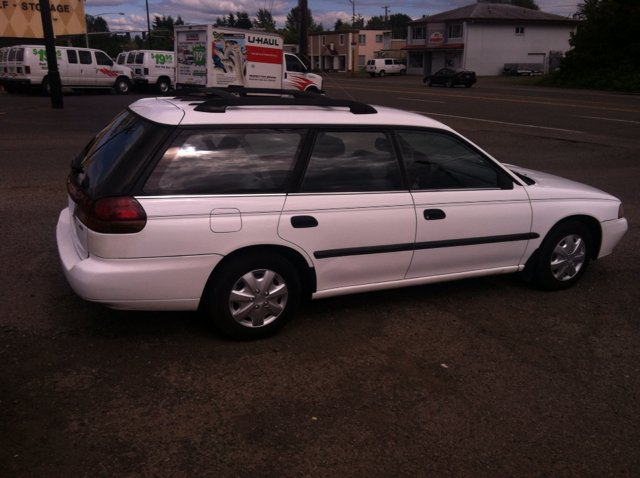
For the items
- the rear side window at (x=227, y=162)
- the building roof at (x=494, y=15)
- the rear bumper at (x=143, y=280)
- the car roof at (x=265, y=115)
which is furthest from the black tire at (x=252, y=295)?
the building roof at (x=494, y=15)

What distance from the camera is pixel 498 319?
4.87 meters

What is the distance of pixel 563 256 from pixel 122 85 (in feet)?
91.0

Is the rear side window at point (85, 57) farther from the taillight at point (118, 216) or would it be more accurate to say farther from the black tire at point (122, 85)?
the taillight at point (118, 216)

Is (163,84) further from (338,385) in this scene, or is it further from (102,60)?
(338,385)

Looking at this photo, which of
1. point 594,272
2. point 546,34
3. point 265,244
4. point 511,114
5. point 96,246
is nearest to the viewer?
point 96,246

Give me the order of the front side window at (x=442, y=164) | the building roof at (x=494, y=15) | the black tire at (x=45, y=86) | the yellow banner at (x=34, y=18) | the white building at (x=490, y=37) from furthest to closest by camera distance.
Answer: the white building at (x=490, y=37) → the building roof at (x=494, y=15) → the yellow banner at (x=34, y=18) → the black tire at (x=45, y=86) → the front side window at (x=442, y=164)

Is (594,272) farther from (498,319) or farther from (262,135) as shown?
(262,135)

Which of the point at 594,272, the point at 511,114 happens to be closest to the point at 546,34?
the point at 511,114

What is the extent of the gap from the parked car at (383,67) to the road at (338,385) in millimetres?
63018

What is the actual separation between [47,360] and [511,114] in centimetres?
2052

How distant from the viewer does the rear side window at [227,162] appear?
3.94m

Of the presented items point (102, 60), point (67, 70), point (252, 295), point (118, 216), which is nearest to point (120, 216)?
point (118, 216)

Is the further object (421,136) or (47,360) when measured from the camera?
(421,136)

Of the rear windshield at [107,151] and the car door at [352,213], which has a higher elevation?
the rear windshield at [107,151]
